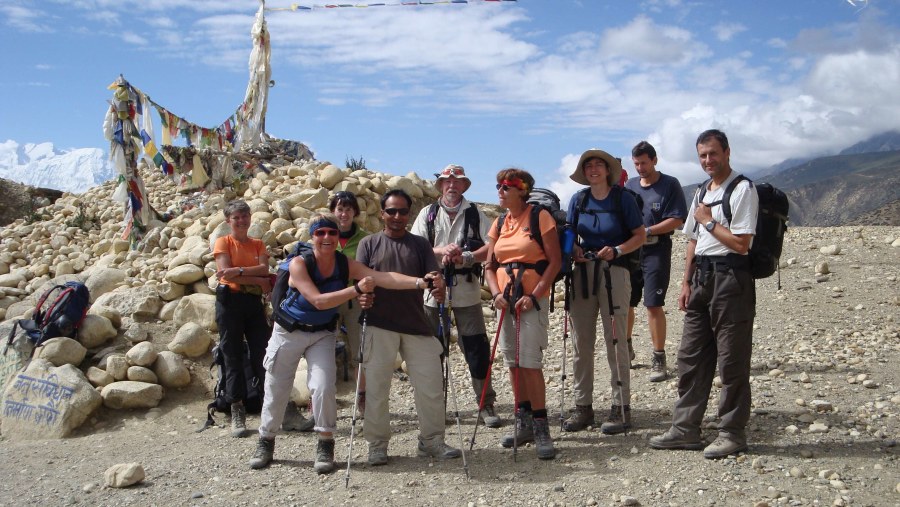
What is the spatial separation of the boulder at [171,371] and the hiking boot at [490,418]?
11.5 feet

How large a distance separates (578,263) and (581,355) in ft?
2.44

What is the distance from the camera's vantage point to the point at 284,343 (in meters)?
5.38

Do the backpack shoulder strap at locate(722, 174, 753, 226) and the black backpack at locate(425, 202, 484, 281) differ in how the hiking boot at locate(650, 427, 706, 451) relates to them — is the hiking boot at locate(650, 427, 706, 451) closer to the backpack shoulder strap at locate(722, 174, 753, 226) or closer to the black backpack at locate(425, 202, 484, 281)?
the backpack shoulder strap at locate(722, 174, 753, 226)

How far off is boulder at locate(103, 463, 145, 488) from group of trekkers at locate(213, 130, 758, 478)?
889mm

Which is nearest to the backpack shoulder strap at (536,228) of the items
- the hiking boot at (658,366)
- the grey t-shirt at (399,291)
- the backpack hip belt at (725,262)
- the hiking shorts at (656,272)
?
the grey t-shirt at (399,291)

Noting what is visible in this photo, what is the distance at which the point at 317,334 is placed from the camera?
5.44 m

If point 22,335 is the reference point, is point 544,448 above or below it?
below

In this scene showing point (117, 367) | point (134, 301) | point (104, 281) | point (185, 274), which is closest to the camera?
point (117, 367)

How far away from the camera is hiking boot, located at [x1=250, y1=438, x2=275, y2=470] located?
549 centimetres

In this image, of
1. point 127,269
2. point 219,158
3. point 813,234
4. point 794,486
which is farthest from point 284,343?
point 813,234

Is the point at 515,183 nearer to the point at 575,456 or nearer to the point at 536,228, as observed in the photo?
the point at 536,228

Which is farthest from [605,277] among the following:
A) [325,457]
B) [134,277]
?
[134,277]

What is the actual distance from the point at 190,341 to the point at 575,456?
4.88 metres

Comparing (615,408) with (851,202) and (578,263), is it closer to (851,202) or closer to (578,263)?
(578,263)
